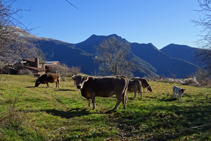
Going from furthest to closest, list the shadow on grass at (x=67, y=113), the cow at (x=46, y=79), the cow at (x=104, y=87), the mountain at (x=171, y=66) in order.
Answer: the mountain at (x=171, y=66)
the cow at (x=46, y=79)
the cow at (x=104, y=87)
the shadow on grass at (x=67, y=113)

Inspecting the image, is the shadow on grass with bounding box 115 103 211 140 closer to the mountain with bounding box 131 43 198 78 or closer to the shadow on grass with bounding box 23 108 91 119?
the shadow on grass with bounding box 23 108 91 119

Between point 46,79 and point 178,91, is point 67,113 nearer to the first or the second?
point 178,91

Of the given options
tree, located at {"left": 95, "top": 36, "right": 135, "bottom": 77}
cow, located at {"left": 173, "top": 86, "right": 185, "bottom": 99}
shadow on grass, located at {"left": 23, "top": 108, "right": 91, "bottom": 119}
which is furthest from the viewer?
tree, located at {"left": 95, "top": 36, "right": 135, "bottom": 77}

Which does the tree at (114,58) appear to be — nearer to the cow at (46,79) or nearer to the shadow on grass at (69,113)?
the cow at (46,79)

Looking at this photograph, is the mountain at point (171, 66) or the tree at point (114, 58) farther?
the mountain at point (171, 66)

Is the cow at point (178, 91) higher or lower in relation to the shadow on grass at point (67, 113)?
higher

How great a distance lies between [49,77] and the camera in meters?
25.2

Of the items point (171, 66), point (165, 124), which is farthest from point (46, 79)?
point (171, 66)

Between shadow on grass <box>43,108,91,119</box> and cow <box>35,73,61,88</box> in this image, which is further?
cow <box>35,73,61,88</box>

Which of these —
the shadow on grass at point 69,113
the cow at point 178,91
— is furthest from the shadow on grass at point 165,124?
the cow at point 178,91

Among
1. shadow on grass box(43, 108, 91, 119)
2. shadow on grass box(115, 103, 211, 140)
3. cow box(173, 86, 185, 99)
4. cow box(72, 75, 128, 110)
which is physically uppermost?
cow box(72, 75, 128, 110)

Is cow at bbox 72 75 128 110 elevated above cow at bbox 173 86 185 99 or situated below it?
above

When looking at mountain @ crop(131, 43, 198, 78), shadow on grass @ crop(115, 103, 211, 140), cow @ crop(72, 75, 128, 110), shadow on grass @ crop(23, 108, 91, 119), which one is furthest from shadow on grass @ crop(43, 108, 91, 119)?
mountain @ crop(131, 43, 198, 78)

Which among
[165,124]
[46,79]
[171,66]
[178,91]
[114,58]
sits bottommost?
[165,124]
